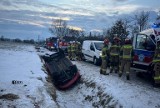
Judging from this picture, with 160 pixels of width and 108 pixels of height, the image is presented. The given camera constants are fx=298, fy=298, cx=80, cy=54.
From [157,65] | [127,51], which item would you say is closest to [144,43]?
[127,51]

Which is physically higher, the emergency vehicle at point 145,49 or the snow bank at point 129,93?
the emergency vehicle at point 145,49

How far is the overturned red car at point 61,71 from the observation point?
657 inches

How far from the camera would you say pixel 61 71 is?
56.4 feet

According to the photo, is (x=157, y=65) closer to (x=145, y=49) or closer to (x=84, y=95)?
(x=145, y=49)

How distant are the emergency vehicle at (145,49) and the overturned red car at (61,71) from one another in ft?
11.8

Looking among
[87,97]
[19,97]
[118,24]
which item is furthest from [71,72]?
[118,24]

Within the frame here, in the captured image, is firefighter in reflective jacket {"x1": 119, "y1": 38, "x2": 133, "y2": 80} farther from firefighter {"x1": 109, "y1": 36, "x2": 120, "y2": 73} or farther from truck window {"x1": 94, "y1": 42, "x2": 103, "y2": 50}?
truck window {"x1": 94, "y1": 42, "x2": 103, "y2": 50}

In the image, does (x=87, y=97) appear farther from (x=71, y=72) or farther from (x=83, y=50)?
(x=83, y=50)

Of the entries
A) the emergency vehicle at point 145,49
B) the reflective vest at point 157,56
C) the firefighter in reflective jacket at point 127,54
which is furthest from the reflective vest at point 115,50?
the reflective vest at point 157,56

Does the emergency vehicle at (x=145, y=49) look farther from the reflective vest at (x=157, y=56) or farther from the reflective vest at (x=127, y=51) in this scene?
the reflective vest at (x=157, y=56)

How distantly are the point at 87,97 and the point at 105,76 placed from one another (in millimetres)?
3086

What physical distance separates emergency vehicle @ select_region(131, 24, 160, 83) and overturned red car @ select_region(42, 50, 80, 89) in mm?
3600

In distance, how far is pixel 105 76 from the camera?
16641 mm

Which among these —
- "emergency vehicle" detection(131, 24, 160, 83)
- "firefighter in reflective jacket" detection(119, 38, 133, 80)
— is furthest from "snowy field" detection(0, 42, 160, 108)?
"emergency vehicle" detection(131, 24, 160, 83)
